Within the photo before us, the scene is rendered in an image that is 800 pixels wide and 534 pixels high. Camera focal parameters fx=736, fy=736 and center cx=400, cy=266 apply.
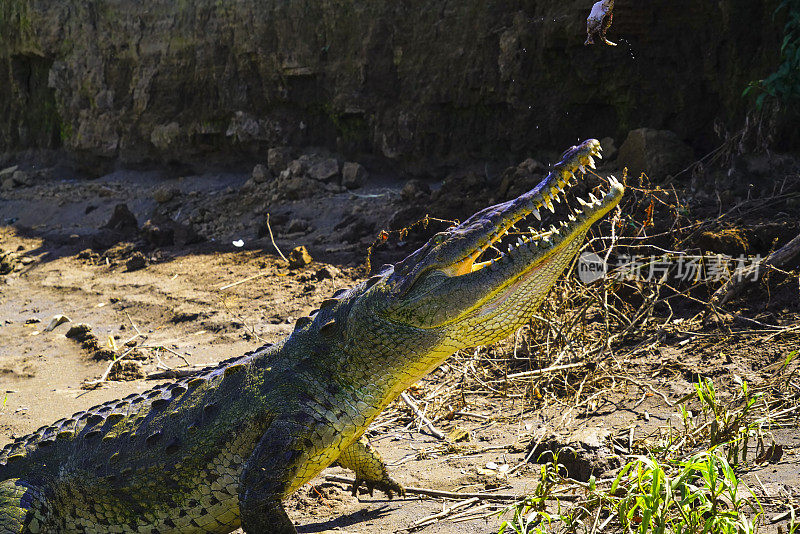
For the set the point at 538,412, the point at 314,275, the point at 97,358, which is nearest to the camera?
the point at 538,412

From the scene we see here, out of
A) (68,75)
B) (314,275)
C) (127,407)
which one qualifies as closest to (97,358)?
(314,275)

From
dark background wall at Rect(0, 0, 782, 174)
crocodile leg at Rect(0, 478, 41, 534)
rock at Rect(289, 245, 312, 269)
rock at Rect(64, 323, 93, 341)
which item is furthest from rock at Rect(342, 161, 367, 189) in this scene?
crocodile leg at Rect(0, 478, 41, 534)

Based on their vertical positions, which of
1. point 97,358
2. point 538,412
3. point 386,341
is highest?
point 386,341

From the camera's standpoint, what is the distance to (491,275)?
9.94ft

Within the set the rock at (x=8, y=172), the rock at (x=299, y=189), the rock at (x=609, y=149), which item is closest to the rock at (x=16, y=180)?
the rock at (x=8, y=172)

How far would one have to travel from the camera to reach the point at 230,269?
827cm

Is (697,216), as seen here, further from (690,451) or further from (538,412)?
(690,451)

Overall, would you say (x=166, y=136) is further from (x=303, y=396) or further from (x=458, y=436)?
(x=303, y=396)

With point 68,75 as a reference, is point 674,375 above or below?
below

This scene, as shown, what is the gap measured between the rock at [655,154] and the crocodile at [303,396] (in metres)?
4.50

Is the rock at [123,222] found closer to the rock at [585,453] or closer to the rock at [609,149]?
the rock at [609,149]

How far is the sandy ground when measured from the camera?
352cm

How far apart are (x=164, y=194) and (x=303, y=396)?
9.30 m

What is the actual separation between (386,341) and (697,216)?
4.19 metres
